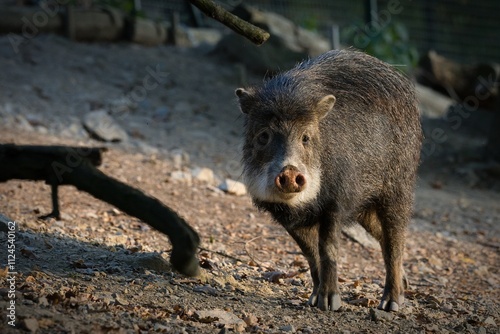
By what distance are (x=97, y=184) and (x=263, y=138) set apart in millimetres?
1099

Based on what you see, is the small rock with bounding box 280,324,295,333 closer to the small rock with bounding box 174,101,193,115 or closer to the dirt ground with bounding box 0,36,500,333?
the dirt ground with bounding box 0,36,500,333

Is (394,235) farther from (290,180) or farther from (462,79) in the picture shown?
(462,79)

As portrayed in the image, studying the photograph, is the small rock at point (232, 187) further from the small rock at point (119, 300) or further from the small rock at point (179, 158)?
the small rock at point (119, 300)

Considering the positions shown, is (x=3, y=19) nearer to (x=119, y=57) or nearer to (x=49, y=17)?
(x=49, y=17)

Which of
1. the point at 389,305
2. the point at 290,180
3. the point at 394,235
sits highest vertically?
the point at 290,180

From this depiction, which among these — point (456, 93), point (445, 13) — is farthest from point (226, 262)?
point (445, 13)

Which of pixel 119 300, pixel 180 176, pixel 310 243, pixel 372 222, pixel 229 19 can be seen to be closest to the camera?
pixel 229 19

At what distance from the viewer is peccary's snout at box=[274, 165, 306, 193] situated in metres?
4.23

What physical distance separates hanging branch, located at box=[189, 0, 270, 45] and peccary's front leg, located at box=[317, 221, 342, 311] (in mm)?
1366

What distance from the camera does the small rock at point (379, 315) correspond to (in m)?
4.55

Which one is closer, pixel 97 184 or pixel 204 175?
pixel 97 184

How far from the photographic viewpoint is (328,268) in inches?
181

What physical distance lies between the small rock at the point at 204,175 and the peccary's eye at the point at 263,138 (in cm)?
300

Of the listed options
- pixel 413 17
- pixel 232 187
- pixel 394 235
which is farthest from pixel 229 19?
pixel 413 17
